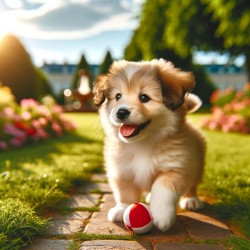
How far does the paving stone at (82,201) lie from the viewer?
3.83 metres

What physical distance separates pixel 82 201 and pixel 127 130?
3.70 feet

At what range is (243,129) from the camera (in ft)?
36.0

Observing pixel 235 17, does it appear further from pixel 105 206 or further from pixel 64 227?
pixel 64 227

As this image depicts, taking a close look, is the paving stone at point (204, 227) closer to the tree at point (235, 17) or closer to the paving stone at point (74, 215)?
the paving stone at point (74, 215)

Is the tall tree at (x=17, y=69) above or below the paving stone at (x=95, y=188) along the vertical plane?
above

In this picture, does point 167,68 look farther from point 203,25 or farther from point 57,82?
point 57,82

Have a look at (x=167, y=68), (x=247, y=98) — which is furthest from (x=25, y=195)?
(x=247, y=98)

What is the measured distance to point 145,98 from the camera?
3.12 m

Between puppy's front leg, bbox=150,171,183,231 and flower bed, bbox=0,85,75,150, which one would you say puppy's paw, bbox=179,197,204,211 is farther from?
flower bed, bbox=0,85,75,150

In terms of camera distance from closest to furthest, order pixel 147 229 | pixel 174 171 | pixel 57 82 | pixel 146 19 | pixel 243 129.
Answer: pixel 147 229, pixel 174 171, pixel 243 129, pixel 146 19, pixel 57 82

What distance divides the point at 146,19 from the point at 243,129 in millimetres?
11968

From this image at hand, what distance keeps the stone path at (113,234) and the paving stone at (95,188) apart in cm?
60

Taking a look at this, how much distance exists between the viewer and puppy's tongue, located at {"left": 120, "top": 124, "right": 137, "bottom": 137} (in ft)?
10.3

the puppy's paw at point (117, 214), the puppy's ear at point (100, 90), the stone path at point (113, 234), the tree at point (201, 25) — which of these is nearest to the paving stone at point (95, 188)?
the stone path at point (113, 234)
